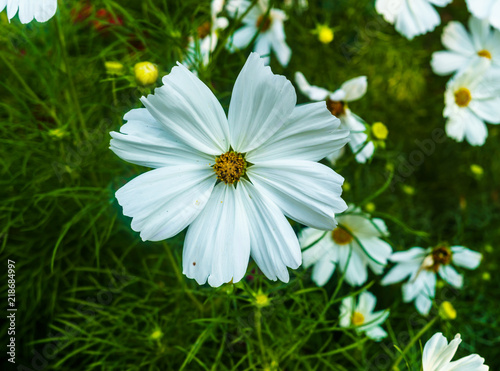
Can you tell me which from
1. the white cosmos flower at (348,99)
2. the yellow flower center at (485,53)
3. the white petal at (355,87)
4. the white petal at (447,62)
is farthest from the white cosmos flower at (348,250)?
the yellow flower center at (485,53)

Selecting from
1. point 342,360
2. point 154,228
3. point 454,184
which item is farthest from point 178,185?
point 454,184

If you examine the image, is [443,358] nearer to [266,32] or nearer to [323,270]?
[323,270]

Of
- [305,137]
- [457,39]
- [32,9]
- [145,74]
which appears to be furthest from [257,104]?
[457,39]

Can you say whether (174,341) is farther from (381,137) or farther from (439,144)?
(439,144)

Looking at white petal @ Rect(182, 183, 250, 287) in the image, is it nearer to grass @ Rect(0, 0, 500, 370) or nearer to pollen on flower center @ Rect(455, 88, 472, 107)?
grass @ Rect(0, 0, 500, 370)

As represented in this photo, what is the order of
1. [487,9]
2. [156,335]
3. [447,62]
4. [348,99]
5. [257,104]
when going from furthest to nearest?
[447,62] < [487,9] < [348,99] < [156,335] < [257,104]

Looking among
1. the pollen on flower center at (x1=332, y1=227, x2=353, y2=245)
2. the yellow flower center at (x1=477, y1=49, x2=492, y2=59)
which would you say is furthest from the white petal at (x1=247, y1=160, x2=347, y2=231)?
the yellow flower center at (x1=477, y1=49, x2=492, y2=59)

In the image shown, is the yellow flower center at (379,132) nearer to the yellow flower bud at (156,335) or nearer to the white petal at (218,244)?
the white petal at (218,244)
